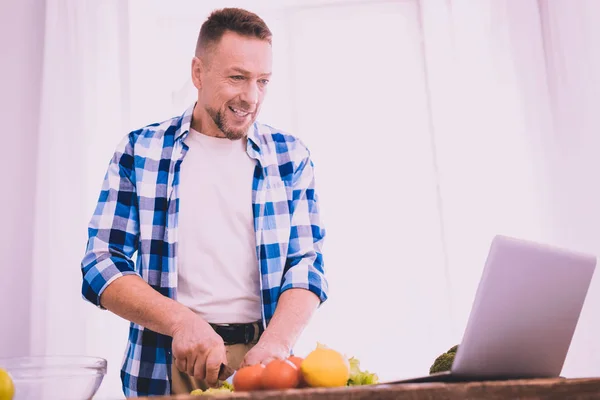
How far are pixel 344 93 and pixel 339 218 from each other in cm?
67

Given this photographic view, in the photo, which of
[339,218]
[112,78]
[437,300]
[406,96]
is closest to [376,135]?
[406,96]

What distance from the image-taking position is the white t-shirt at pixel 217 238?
1719 mm

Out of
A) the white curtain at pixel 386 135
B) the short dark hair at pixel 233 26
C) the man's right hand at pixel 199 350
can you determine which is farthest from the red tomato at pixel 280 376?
the white curtain at pixel 386 135

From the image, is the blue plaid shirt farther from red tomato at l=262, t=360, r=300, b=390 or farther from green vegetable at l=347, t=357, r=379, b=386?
red tomato at l=262, t=360, r=300, b=390

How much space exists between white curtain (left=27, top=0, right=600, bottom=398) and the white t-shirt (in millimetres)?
1116

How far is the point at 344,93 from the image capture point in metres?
3.30

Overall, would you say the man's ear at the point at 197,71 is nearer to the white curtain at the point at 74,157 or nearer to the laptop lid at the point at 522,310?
the white curtain at the point at 74,157

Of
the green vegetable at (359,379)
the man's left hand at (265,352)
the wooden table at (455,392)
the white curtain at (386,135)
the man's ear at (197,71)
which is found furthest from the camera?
the white curtain at (386,135)

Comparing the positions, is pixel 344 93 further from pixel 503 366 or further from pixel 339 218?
pixel 503 366

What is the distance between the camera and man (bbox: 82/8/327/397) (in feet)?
5.36

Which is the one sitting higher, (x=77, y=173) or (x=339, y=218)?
(x=77, y=173)

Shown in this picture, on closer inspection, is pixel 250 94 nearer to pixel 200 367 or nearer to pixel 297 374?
pixel 200 367

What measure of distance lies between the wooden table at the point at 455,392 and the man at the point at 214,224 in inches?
30.5

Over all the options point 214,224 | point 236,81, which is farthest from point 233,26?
point 214,224
